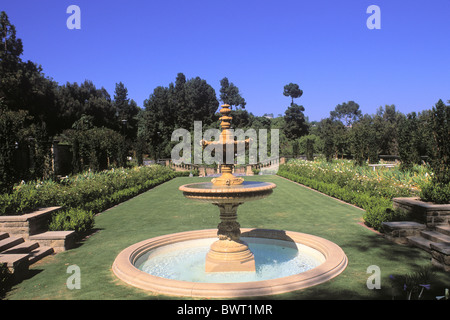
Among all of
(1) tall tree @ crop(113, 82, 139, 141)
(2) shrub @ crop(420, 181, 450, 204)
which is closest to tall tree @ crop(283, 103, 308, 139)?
(1) tall tree @ crop(113, 82, 139, 141)

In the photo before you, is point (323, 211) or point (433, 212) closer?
point (433, 212)

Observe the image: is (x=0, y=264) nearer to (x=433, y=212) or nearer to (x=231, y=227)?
(x=231, y=227)

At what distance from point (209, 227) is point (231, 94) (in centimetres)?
6164

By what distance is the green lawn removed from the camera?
5.42 metres

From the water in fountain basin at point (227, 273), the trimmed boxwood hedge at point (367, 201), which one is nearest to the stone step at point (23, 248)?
the water in fountain basin at point (227, 273)

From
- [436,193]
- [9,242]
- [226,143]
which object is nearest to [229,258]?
[226,143]

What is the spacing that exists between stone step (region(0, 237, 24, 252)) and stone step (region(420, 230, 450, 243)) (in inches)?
388

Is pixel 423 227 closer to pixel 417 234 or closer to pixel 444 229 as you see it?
pixel 417 234

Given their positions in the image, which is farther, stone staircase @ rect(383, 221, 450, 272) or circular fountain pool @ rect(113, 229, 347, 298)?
stone staircase @ rect(383, 221, 450, 272)

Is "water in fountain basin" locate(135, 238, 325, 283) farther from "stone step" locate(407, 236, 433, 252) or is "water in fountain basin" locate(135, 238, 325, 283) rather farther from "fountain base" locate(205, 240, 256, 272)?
"stone step" locate(407, 236, 433, 252)

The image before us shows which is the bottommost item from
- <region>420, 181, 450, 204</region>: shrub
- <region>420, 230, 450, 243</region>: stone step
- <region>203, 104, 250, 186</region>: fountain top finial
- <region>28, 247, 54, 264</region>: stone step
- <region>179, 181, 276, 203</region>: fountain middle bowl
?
<region>28, 247, 54, 264</region>: stone step
